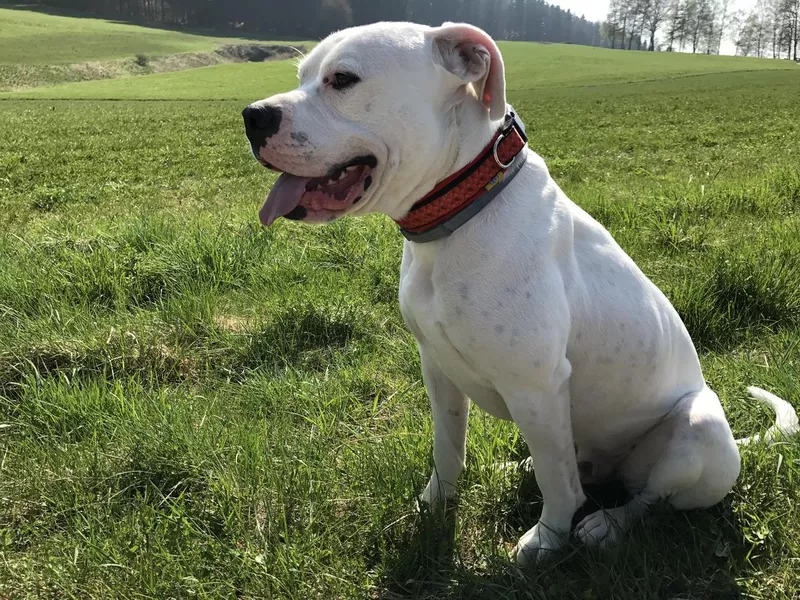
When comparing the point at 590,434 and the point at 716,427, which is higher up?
the point at 716,427

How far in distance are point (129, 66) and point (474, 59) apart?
6071cm

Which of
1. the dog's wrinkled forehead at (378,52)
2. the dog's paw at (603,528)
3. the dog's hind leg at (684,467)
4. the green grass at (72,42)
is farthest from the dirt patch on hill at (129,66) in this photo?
the dog's paw at (603,528)

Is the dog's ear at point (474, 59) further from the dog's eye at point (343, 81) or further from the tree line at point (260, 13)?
the tree line at point (260, 13)

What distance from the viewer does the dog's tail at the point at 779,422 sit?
260cm

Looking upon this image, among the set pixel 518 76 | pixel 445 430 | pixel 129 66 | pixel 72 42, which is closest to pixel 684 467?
pixel 445 430

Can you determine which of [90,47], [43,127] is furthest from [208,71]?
[43,127]

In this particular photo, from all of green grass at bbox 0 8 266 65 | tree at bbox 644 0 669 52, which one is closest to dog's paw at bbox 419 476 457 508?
green grass at bbox 0 8 266 65

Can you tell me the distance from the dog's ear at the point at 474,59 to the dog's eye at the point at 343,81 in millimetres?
289

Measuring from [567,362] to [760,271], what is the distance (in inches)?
102

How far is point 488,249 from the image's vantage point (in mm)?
2082

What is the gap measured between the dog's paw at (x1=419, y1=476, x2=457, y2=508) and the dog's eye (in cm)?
158

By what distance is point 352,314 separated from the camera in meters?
4.12

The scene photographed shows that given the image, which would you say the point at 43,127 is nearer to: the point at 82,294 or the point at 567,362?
the point at 82,294

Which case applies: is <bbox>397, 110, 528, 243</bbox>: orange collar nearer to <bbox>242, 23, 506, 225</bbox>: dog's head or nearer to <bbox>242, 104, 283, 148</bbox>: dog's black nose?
<bbox>242, 23, 506, 225</bbox>: dog's head
